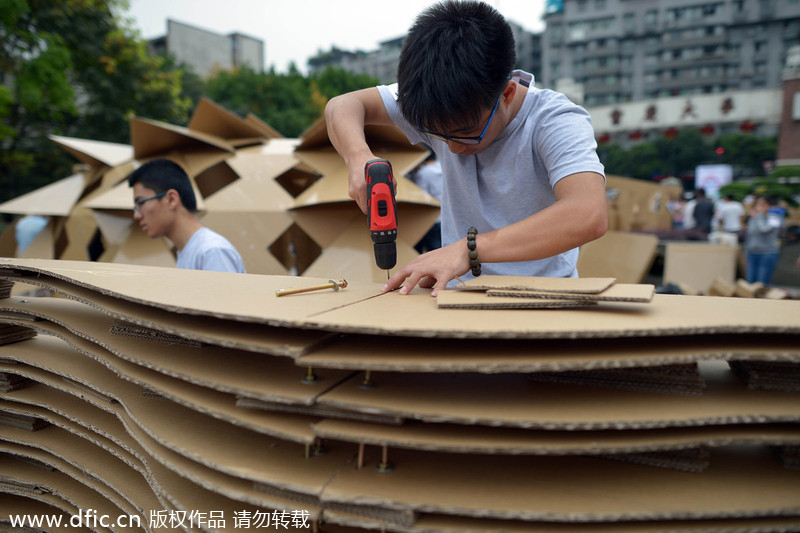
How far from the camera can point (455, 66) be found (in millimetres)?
1125

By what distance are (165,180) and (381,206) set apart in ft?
6.33

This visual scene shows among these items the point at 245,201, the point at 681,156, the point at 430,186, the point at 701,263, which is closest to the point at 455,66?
the point at 245,201

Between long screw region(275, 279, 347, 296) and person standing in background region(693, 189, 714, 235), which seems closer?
long screw region(275, 279, 347, 296)

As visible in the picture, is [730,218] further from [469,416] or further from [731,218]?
[469,416]

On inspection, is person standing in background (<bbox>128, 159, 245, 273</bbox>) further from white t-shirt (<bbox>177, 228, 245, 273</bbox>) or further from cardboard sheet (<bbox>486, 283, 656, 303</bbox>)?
cardboard sheet (<bbox>486, 283, 656, 303</bbox>)

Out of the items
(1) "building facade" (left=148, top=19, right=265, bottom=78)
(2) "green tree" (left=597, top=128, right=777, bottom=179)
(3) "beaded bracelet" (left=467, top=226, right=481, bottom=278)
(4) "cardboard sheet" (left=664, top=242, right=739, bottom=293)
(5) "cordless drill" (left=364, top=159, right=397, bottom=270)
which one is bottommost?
(4) "cardboard sheet" (left=664, top=242, right=739, bottom=293)

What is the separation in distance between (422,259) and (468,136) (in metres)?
0.36

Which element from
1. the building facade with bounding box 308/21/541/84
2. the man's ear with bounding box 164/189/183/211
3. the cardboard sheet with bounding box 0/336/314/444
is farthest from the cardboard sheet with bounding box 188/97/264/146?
the building facade with bounding box 308/21/541/84

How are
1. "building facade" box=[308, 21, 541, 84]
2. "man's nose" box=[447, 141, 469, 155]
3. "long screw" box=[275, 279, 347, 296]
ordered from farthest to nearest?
1. "building facade" box=[308, 21, 541, 84]
2. "man's nose" box=[447, 141, 469, 155]
3. "long screw" box=[275, 279, 347, 296]

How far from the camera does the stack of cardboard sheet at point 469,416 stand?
77cm

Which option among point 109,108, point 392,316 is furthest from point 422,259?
point 109,108

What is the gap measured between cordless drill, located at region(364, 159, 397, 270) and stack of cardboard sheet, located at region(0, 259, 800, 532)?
10.4 inches

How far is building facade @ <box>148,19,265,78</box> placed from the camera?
30.5 m

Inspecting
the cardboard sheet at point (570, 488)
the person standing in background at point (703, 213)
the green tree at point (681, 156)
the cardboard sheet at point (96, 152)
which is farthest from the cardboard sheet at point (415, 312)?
the green tree at point (681, 156)
